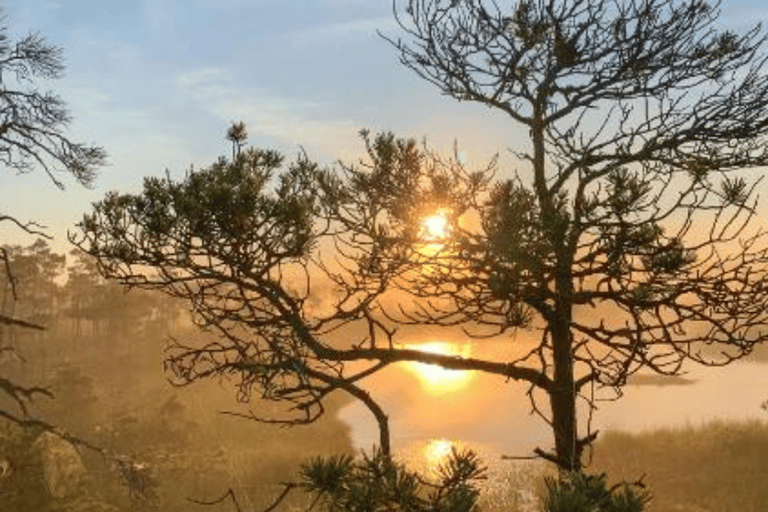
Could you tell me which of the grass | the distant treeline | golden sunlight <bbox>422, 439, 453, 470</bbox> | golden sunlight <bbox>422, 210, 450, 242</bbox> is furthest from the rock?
the distant treeline

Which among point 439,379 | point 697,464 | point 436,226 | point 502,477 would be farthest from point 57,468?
point 439,379

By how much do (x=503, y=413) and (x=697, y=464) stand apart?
16.8m

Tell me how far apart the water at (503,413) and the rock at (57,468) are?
12932mm

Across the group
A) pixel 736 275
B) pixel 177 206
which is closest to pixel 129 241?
pixel 177 206

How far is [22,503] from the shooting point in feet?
47.6

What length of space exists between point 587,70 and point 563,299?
1992 millimetres

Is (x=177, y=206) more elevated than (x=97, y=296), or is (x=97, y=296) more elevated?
(x=97, y=296)

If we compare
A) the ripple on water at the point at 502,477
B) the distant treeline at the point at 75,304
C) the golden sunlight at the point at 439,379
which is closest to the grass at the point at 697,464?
the ripple on water at the point at 502,477

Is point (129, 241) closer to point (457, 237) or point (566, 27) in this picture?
point (457, 237)

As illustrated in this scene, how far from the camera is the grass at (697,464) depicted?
22.2m

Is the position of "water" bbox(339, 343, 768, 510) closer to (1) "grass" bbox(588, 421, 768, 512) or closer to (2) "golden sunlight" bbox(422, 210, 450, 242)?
(1) "grass" bbox(588, 421, 768, 512)

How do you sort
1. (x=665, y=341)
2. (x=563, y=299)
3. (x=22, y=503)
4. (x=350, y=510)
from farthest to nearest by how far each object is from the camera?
(x=22, y=503), (x=563, y=299), (x=665, y=341), (x=350, y=510)

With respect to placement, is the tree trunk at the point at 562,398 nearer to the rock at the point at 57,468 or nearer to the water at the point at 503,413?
the rock at the point at 57,468

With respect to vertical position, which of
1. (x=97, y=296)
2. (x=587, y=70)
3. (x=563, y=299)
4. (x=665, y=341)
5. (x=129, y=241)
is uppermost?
(x=97, y=296)
